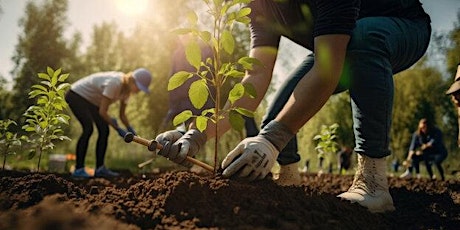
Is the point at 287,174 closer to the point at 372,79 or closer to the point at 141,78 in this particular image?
the point at 372,79

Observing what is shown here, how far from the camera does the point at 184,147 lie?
190 centimetres

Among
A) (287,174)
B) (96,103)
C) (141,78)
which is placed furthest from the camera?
(141,78)

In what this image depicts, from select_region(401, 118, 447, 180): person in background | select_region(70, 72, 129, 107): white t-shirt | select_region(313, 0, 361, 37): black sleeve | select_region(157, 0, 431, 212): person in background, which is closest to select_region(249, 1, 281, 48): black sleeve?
select_region(157, 0, 431, 212): person in background

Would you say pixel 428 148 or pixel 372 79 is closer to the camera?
pixel 372 79

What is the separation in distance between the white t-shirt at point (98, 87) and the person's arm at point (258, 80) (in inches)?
156

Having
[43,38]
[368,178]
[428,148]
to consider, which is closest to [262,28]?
[368,178]

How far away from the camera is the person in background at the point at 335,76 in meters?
1.82

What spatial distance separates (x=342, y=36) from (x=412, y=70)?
1977 cm

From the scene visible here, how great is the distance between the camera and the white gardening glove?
1.86m

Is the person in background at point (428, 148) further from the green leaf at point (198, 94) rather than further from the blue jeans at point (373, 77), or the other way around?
the green leaf at point (198, 94)

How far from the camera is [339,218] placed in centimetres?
161

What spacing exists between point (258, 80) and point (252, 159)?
70 cm

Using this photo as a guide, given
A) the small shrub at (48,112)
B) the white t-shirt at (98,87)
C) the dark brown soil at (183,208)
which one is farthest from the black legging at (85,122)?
the dark brown soil at (183,208)

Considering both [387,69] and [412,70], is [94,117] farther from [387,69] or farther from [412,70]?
[412,70]
